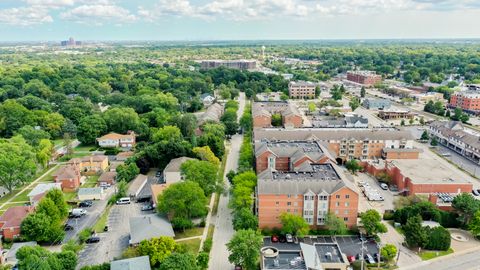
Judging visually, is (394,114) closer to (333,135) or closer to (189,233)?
(333,135)

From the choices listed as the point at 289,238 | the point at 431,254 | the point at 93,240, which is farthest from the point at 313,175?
the point at 93,240

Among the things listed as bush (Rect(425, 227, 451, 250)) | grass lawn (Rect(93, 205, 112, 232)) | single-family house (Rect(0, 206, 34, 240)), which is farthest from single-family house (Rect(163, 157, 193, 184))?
bush (Rect(425, 227, 451, 250))

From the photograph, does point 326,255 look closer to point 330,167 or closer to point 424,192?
point 330,167

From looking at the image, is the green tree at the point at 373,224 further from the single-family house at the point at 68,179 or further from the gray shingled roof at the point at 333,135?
the single-family house at the point at 68,179

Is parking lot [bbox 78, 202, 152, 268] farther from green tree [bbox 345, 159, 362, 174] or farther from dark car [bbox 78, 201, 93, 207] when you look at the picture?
green tree [bbox 345, 159, 362, 174]

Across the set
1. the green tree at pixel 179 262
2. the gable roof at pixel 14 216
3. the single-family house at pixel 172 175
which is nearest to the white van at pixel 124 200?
the single-family house at pixel 172 175

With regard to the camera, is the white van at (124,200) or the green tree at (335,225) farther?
the white van at (124,200)
